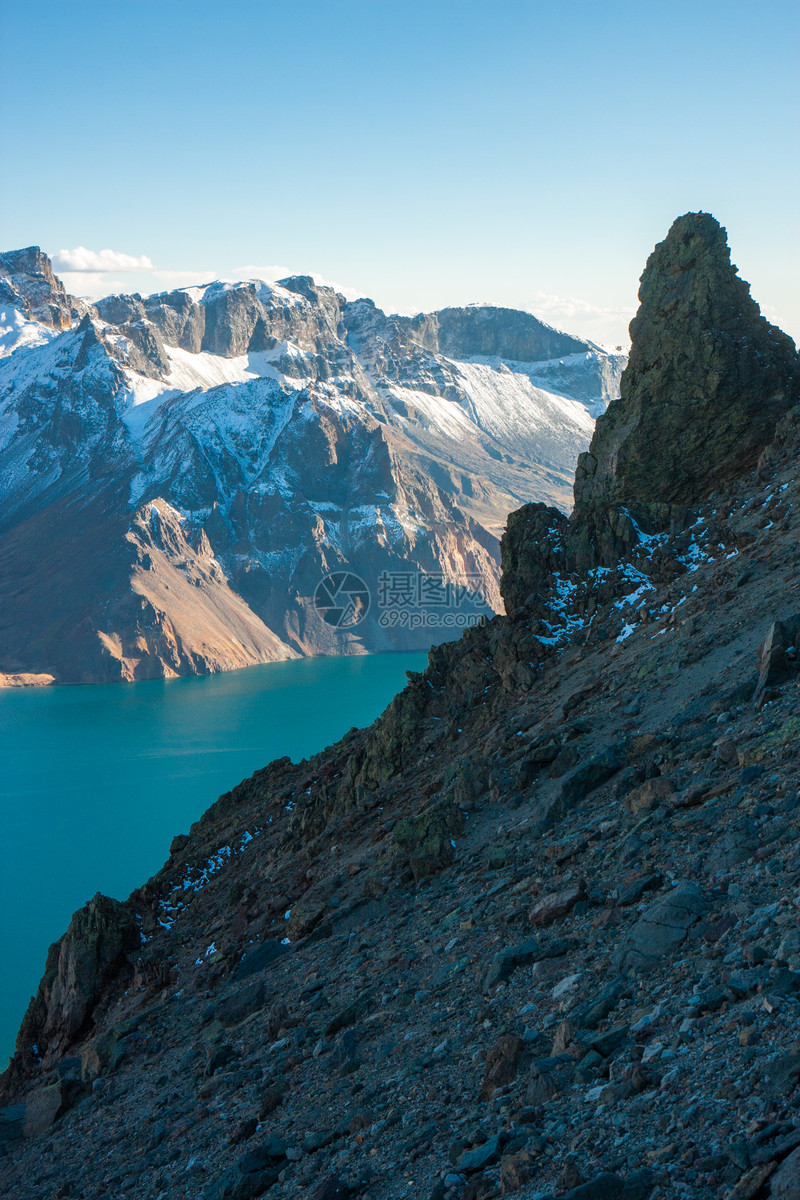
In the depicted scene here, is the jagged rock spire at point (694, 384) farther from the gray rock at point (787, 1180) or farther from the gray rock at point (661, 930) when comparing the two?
the gray rock at point (787, 1180)

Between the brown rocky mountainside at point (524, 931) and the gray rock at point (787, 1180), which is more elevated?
the brown rocky mountainside at point (524, 931)

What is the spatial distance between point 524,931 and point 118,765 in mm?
98795

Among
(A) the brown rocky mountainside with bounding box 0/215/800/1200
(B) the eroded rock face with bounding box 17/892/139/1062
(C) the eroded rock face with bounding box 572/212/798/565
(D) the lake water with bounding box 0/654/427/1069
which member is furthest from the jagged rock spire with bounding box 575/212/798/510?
(D) the lake water with bounding box 0/654/427/1069

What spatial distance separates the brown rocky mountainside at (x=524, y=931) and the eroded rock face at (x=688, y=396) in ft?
0.48

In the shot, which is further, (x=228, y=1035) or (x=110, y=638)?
(x=110, y=638)

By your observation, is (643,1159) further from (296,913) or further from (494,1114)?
(296,913)

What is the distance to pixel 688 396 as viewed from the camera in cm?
2544

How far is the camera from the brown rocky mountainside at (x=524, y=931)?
6602mm

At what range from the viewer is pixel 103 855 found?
69938 millimetres

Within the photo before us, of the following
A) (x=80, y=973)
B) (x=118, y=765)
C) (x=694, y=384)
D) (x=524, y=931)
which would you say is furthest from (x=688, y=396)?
(x=118, y=765)

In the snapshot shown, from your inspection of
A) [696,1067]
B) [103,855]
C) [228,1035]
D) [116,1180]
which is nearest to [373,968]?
[228,1035]

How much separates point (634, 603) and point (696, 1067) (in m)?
16.2

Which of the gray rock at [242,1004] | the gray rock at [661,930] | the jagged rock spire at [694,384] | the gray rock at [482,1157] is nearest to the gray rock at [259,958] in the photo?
the gray rock at [242,1004]

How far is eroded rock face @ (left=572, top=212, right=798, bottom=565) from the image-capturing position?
24594 millimetres
